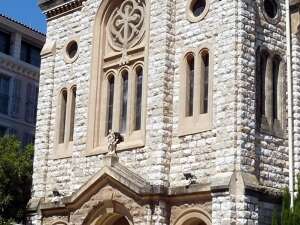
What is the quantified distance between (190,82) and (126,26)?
12.8 feet

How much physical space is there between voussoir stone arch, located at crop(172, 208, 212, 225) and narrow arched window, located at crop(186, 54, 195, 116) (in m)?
3.13

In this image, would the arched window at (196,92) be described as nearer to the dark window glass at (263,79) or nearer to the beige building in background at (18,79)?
the dark window glass at (263,79)

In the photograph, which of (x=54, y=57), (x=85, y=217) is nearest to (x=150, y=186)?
(x=85, y=217)

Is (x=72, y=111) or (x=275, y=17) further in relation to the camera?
(x=72, y=111)

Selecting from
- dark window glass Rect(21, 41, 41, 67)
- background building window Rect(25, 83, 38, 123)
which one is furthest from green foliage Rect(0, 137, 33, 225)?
dark window glass Rect(21, 41, 41, 67)

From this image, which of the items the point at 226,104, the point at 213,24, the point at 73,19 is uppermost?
the point at 73,19

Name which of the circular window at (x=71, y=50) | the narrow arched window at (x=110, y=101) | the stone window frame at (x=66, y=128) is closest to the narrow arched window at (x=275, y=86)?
the narrow arched window at (x=110, y=101)

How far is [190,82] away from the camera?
77.0 feet

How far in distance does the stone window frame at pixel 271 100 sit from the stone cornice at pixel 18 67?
63.9 feet

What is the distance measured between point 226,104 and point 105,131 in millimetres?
5612

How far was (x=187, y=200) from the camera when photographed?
2216 cm

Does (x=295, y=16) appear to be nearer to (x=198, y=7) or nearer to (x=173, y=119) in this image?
(x=198, y=7)

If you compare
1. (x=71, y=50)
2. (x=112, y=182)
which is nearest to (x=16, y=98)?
(x=71, y=50)

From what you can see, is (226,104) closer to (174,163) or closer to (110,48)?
(174,163)
